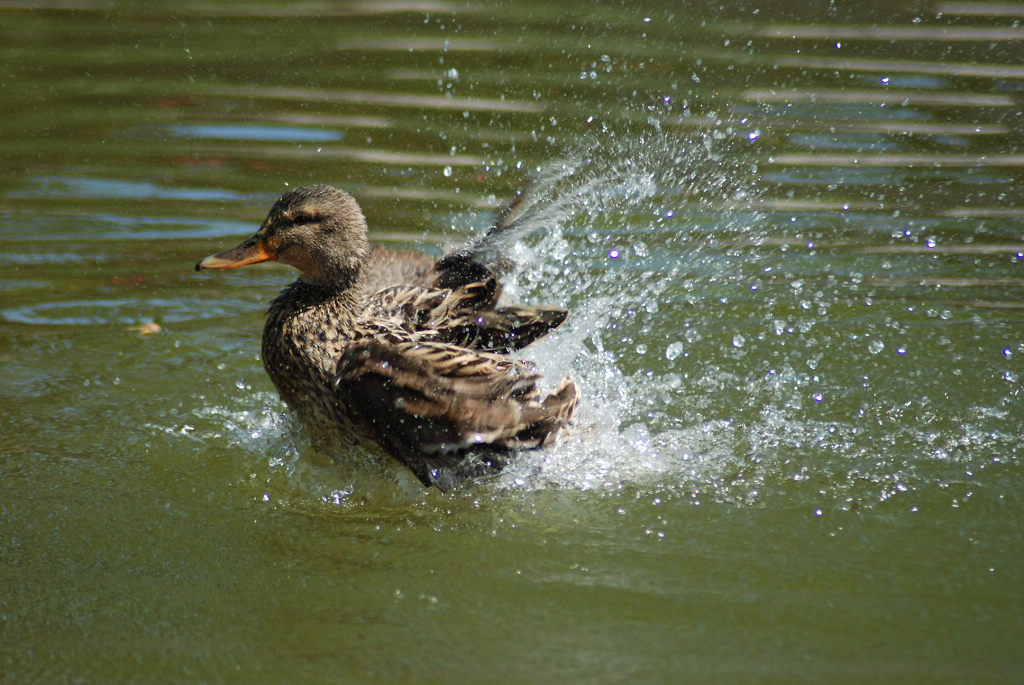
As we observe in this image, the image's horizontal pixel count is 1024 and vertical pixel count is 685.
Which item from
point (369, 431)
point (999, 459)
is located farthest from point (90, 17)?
point (999, 459)

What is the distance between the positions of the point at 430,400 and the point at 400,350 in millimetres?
218

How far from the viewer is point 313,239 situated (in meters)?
4.43

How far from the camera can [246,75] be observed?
8.39 meters

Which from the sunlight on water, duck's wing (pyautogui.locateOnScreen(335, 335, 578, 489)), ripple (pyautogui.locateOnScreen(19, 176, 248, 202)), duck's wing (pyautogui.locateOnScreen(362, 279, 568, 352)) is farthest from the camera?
ripple (pyautogui.locateOnScreen(19, 176, 248, 202))

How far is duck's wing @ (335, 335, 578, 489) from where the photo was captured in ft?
13.2

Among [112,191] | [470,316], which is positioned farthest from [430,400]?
[112,191]

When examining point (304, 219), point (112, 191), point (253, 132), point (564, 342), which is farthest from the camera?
point (253, 132)

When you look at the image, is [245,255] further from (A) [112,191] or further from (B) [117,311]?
(A) [112,191]

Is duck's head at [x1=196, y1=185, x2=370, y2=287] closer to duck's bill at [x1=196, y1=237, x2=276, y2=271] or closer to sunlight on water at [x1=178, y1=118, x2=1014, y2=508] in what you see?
duck's bill at [x1=196, y1=237, x2=276, y2=271]

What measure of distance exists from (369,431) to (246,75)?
5063mm

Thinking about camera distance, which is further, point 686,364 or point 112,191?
point 112,191

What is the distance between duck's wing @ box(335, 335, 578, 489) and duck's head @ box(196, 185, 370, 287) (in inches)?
Result: 17.0

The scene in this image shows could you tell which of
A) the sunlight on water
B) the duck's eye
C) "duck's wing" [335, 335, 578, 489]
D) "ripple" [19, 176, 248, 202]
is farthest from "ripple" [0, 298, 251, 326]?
"duck's wing" [335, 335, 578, 489]

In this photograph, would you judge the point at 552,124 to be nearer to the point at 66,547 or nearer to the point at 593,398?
the point at 593,398
